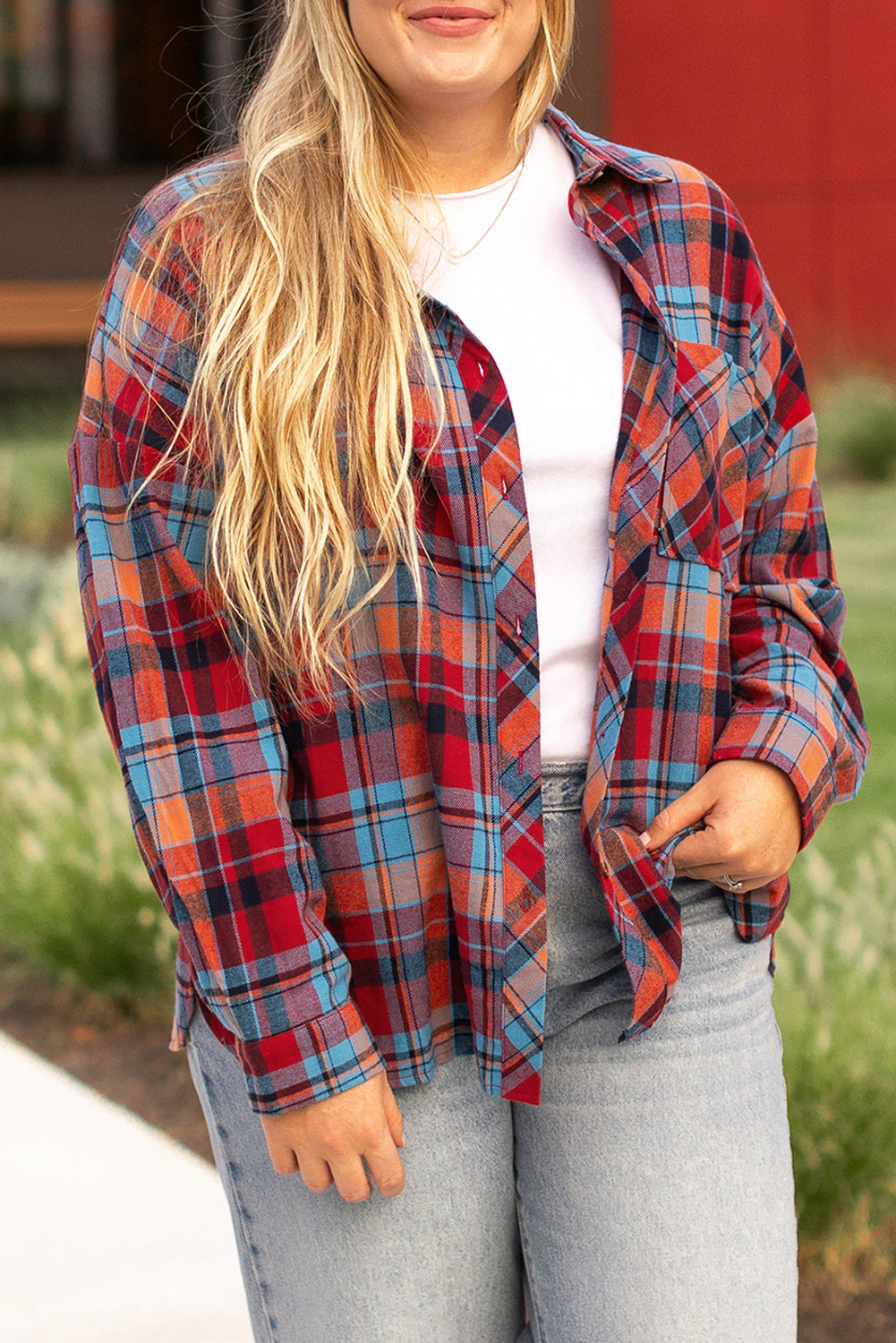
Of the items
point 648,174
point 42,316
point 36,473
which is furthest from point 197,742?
point 42,316

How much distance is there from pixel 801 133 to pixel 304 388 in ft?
25.9

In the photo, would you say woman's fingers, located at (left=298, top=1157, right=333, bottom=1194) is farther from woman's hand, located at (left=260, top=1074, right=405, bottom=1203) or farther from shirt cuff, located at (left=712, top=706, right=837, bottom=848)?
shirt cuff, located at (left=712, top=706, right=837, bottom=848)

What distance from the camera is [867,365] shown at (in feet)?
27.8

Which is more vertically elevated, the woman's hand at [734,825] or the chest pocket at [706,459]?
the chest pocket at [706,459]

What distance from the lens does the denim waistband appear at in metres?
1.62

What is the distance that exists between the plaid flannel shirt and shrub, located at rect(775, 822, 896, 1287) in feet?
4.43

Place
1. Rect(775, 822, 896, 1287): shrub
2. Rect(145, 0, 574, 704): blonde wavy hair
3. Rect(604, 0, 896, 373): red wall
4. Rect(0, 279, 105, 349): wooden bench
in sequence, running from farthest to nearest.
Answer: Rect(0, 279, 105, 349): wooden bench, Rect(604, 0, 896, 373): red wall, Rect(775, 822, 896, 1287): shrub, Rect(145, 0, 574, 704): blonde wavy hair

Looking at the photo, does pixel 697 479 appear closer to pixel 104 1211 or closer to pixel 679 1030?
pixel 679 1030

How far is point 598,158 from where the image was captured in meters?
1.73

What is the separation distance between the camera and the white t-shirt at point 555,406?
162cm

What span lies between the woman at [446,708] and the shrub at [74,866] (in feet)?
7.69

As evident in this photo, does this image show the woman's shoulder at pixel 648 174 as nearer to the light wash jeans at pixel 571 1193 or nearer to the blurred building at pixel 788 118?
the light wash jeans at pixel 571 1193

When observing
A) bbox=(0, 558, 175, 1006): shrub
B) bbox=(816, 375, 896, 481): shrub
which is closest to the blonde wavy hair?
bbox=(0, 558, 175, 1006): shrub

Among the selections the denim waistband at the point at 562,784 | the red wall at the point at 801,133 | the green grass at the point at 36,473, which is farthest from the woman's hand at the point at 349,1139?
the red wall at the point at 801,133
